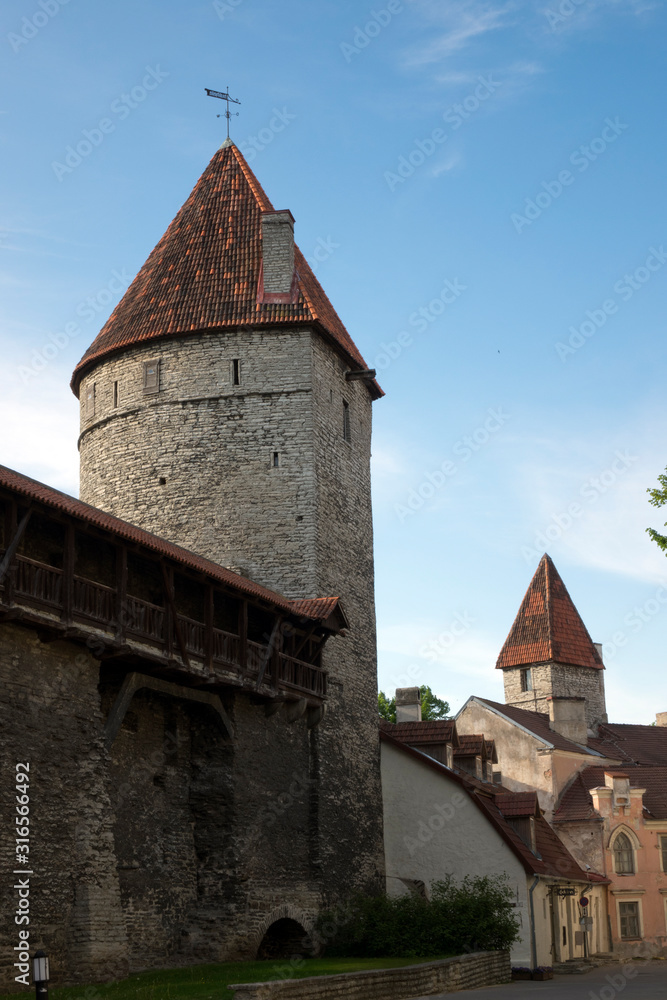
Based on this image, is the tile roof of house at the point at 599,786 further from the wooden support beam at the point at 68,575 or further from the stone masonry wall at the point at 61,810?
Answer: the wooden support beam at the point at 68,575

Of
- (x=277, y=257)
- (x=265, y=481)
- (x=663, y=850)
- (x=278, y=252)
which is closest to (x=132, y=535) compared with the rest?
(x=265, y=481)

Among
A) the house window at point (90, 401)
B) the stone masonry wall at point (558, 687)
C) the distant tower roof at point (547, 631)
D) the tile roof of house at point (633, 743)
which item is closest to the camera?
the house window at point (90, 401)

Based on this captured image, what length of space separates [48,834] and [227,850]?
566 cm

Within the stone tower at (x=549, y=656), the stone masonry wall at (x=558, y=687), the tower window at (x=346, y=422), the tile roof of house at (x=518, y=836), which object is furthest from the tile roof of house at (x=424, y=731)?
the stone tower at (x=549, y=656)

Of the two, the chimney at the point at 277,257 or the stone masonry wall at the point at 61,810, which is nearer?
the stone masonry wall at the point at 61,810

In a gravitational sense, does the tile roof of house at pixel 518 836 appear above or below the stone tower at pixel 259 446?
below

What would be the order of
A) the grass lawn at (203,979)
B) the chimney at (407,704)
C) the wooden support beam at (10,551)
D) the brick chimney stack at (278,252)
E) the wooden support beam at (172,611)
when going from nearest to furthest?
the grass lawn at (203,979) → the wooden support beam at (10,551) → the wooden support beam at (172,611) → the brick chimney stack at (278,252) → the chimney at (407,704)

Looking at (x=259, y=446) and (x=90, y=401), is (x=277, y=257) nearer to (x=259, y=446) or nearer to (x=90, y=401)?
(x=259, y=446)

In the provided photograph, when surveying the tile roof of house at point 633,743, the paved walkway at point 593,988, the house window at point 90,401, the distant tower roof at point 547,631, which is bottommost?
the paved walkway at point 593,988

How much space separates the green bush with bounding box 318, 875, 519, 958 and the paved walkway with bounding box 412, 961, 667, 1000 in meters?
1.15

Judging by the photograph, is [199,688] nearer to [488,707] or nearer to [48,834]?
[48,834]

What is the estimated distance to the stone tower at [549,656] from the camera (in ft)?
165

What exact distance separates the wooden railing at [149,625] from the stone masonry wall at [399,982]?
17.9 feet

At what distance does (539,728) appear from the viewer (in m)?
44.1
